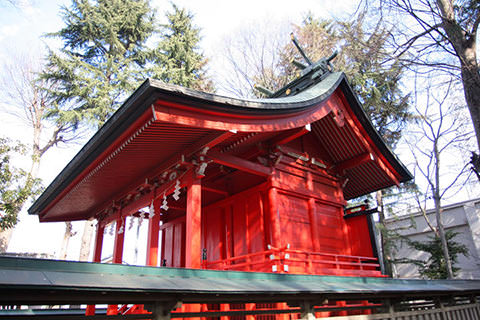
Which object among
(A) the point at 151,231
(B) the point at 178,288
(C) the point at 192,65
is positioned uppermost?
(C) the point at 192,65

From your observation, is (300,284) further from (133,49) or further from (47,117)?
(133,49)

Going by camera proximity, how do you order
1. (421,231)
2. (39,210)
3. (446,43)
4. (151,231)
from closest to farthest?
1. (151,231)
2. (446,43)
3. (39,210)
4. (421,231)

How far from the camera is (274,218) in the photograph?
8.00m

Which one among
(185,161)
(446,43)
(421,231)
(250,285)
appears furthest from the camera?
(421,231)

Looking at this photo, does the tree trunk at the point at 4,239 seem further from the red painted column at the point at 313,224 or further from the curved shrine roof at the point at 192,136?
the red painted column at the point at 313,224

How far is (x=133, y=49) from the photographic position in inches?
914

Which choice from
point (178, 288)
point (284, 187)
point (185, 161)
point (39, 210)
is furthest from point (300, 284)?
point (39, 210)

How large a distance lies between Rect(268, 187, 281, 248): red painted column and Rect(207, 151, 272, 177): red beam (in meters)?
0.51

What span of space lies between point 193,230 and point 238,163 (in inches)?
75.2

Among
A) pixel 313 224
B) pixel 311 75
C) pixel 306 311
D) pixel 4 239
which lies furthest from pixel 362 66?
pixel 4 239

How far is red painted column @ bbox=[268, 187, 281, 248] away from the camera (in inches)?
309

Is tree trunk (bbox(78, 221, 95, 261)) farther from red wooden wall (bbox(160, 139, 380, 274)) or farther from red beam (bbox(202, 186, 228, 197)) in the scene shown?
red beam (bbox(202, 186, 228, 197))

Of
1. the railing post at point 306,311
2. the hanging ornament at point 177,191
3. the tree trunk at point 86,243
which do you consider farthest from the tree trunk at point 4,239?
the railing post at point 306,311

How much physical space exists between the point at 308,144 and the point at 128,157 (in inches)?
209
